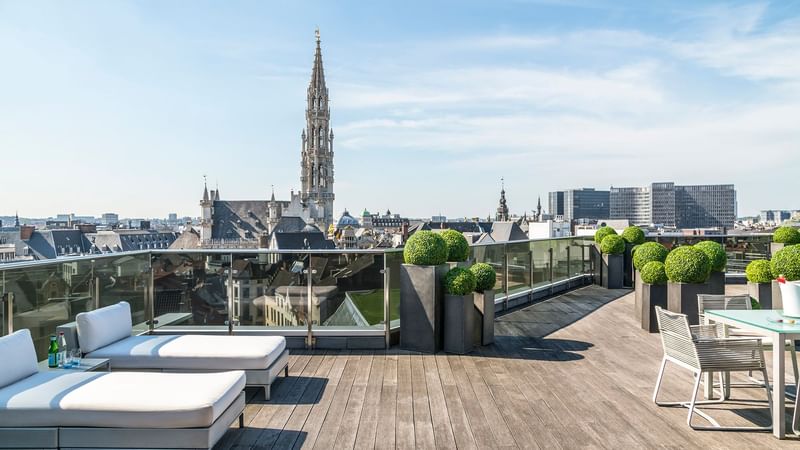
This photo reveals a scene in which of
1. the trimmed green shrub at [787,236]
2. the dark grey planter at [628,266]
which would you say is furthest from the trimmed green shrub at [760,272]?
the trimmed green shrub at [787,236]

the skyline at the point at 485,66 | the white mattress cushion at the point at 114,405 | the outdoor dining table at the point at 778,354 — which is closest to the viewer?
the white mattress cushion at the point at 114,405

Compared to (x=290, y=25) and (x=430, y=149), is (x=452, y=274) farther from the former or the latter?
(x=430, y=149)

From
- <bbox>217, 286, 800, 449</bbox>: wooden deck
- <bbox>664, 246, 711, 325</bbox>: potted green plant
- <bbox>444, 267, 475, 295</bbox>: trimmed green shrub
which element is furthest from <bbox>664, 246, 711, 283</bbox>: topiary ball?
<bbox>444, 267, 475, 295</bbox>: trimmed green shrub

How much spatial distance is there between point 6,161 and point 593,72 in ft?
239

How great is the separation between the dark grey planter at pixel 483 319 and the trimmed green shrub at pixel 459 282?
27cm

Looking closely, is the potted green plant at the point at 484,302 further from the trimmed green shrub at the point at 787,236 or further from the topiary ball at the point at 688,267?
the trimmed green shrub at the point at 787,236

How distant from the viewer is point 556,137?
2172 centimetres

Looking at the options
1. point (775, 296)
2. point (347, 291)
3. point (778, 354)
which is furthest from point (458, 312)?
point (775, 296)

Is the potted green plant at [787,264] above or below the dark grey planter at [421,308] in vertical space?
above

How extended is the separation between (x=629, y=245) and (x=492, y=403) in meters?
8.50

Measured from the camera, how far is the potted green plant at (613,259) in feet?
36.2

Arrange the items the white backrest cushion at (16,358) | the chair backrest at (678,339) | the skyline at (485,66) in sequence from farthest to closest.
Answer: the skyline at (485,66)
the chair backrest at (678,339)
the white backrest cushion at (16,358)

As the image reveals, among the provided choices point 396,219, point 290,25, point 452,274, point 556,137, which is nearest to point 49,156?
point 290,25

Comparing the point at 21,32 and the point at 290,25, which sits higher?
the point at 290,25
